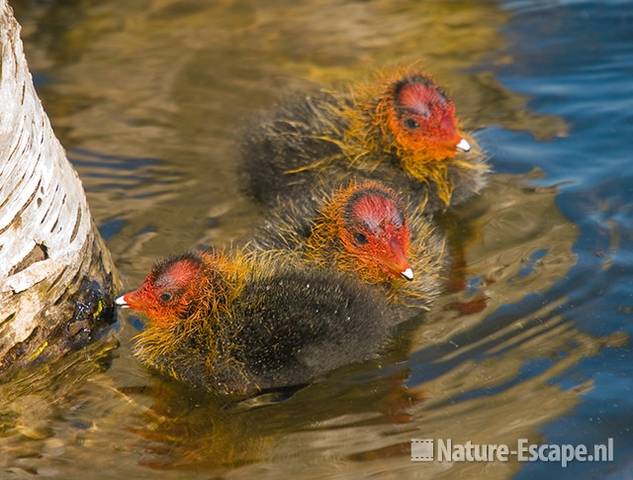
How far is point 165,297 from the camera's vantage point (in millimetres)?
5129

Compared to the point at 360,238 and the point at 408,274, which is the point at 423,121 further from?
the point at 408,274

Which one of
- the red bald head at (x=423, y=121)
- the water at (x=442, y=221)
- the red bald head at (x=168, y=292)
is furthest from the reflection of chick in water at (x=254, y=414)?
the red bald head at (x=423, y=121)

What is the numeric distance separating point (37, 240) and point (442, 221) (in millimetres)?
2457

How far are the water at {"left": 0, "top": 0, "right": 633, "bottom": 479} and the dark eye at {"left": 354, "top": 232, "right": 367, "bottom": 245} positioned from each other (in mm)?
442

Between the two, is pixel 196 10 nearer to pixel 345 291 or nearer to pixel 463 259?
pixel 463 259

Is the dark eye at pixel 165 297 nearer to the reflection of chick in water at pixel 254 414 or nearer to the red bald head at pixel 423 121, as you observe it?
the reflection of chick in water at pixel 254 414

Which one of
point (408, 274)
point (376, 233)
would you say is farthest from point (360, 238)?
point (408, 274)

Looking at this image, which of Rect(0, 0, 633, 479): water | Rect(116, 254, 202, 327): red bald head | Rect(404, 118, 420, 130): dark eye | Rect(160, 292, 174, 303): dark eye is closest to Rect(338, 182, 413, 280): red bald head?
Rect(0, 0, 633, 479): water

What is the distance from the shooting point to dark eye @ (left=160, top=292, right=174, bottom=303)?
5.12 metres

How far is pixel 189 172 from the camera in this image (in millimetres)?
7480

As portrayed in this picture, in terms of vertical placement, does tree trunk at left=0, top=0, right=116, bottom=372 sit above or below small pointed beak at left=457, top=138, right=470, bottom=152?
above

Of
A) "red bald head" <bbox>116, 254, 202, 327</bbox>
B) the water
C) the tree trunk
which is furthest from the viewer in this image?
"red bald head" <bbox>116, 254, 202, 327</bbox>

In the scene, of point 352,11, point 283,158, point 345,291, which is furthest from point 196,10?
point 345,291

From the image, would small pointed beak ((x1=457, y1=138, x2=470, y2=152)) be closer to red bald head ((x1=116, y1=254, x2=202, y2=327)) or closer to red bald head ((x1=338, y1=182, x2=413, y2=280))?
red bald head ((x1=338, y1=182, x2=413, y2=280))
